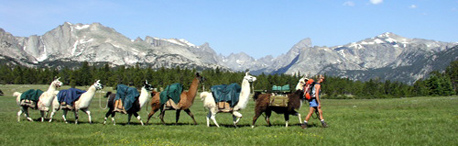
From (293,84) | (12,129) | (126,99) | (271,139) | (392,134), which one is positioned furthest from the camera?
(293,84)

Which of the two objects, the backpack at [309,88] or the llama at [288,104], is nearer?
the backpack at [309,88]

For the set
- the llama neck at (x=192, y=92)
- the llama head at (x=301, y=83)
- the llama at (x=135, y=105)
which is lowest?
the llama at (x=135, y=105)

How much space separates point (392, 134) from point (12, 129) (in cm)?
1675

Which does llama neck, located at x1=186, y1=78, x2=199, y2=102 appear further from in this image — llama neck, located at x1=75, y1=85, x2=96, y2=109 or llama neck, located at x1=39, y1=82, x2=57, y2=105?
llama neck, located at x1=39, y1=82, x2=57, y2=105

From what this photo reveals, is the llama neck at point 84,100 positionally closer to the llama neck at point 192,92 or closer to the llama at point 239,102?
the llama neck at point 192,92

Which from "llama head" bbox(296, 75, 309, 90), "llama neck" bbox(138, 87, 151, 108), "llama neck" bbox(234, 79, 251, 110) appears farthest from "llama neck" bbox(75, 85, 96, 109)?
"llama head" bbox(296, 75, 309, 90)

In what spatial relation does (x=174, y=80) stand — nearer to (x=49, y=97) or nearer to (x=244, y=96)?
(x=49, y=97)

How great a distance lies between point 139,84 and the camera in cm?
14025

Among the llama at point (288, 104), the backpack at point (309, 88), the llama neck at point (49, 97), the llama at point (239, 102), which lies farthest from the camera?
the llama neck at point (49, 97)

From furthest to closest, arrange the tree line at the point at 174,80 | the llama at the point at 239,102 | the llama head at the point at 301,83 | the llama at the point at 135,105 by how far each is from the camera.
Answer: the tree line at the point at 174,80 < the llama at the point at 135,105 < the llama head at the point at 301,83 < the llama at the point at 239,102

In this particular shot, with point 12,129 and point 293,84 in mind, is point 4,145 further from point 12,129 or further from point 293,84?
point 293,84

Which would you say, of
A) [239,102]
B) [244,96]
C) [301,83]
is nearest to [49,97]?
[239,102]

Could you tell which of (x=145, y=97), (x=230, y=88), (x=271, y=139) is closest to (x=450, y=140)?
(x=271, y=139)

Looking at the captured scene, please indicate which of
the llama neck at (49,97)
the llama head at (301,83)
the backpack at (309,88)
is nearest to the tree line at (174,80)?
the llama neck at (49,97)
